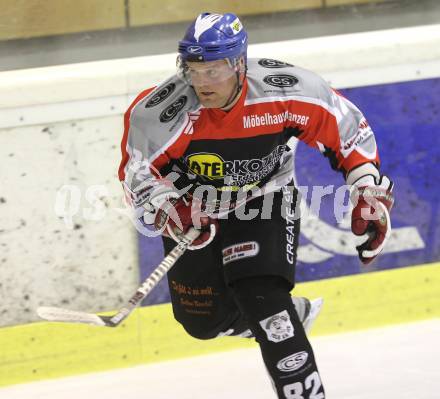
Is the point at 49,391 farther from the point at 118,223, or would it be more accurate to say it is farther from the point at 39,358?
the point at 118,223

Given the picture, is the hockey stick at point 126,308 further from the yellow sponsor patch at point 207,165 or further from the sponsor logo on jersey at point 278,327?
the sponsor logo on jersey at point 278,327

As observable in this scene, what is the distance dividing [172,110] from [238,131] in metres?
0.21

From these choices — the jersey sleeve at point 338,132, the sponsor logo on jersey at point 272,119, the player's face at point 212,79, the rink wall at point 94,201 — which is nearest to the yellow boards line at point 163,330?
the rink wall at point 94,201

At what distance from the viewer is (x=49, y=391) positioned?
13.5 feet

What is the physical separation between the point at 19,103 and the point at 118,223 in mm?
592

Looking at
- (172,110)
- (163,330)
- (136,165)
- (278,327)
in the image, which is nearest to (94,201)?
(163,330)

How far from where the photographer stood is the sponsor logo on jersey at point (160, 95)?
333cm

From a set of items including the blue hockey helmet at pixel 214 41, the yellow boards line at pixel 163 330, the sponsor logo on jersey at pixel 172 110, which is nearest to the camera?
the blue hockey helmet at pixel 214 41

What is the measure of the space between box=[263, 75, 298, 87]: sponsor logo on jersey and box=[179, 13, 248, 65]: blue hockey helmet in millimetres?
180

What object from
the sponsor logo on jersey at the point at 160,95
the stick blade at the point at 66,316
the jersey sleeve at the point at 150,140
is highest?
the sponsor logo on jersey at the point at 160,95

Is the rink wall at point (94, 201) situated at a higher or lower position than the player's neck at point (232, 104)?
lower

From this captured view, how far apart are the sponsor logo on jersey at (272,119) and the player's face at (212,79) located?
144 mm

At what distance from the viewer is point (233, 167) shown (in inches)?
133

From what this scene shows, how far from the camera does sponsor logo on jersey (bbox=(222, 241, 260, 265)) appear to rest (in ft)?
11.2
